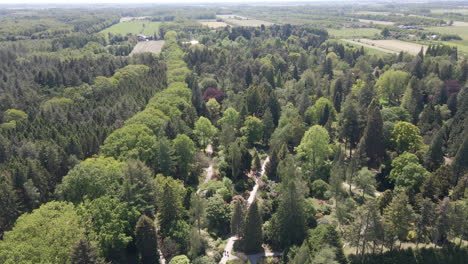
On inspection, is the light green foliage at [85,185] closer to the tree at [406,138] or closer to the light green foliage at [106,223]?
the light green foliage at [106,223]

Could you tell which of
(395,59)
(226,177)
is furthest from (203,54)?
(226,177)

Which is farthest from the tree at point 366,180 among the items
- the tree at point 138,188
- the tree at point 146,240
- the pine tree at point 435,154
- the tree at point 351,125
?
the tree at point 146,240

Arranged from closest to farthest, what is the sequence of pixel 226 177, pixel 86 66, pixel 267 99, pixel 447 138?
pixel 226 177 → pixel 447 138 → pixel 267 99 → pixel 86 66

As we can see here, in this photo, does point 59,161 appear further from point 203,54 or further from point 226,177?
point 203,54

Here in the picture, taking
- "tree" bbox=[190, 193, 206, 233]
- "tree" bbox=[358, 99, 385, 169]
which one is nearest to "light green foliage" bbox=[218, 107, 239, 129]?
"tree" bbox=[358, 99, 385, 169]

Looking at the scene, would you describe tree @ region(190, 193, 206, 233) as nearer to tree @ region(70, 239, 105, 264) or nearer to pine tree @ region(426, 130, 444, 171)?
tree @ region(70, 239, 105, 264)

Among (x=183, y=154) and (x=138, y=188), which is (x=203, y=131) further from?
(x=138, y=188)
